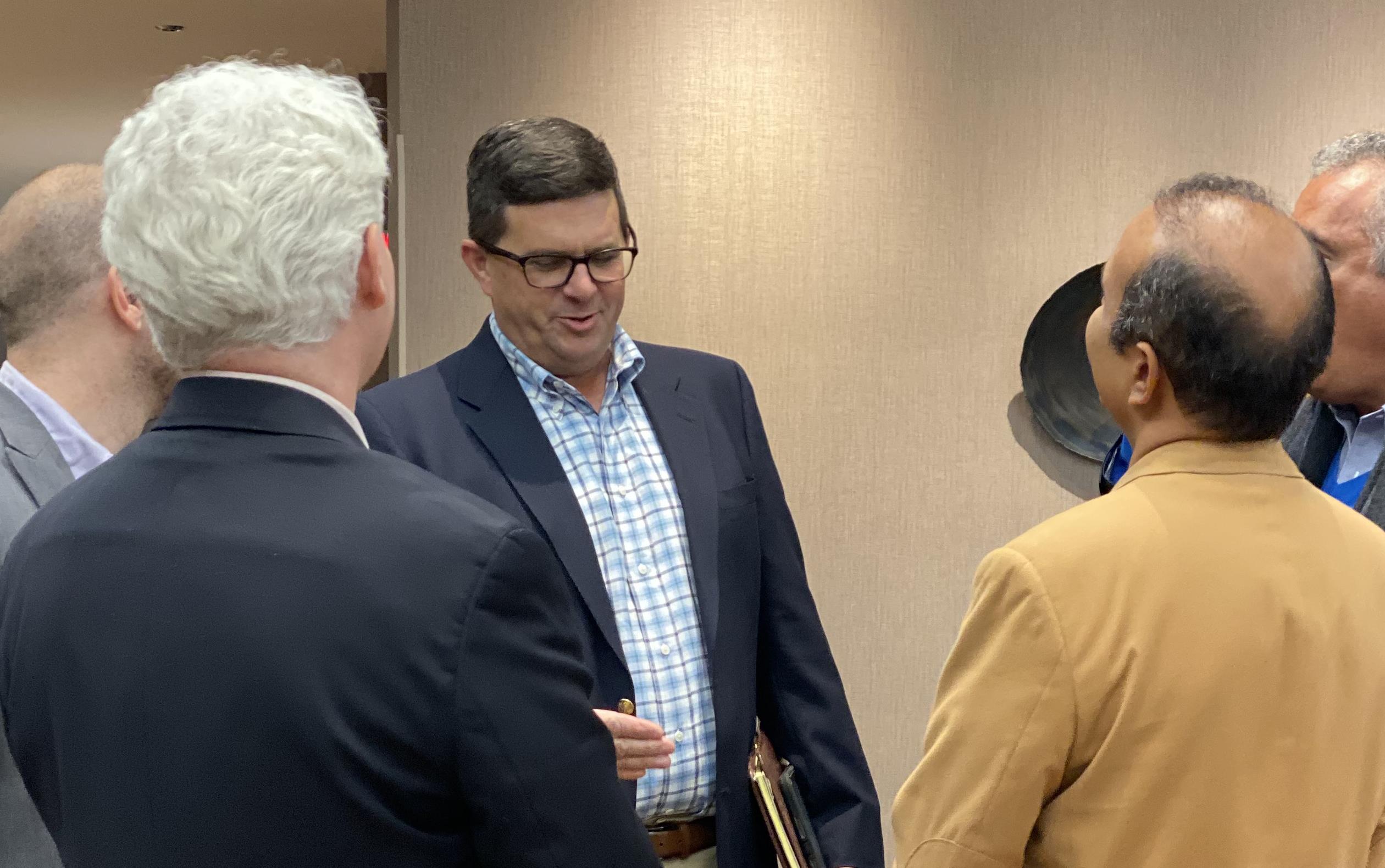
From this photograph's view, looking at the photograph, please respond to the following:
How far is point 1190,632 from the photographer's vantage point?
3.98 ft

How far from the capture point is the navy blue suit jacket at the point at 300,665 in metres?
0.93

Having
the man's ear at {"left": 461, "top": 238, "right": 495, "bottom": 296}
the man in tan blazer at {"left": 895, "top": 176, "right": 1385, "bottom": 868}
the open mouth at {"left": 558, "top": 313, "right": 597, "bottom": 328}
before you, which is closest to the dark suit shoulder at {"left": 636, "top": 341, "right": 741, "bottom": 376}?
the open mouth at {"left": 558, "top": 313, "right": 597, "bottom": 328}

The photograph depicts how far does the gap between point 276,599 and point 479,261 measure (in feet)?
3.96

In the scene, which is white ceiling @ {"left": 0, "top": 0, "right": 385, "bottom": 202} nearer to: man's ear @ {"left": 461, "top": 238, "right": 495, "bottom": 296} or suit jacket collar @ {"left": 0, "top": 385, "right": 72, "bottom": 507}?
man's ear @ {"left": 461, "top": 238, "right": 495, "bottom": 296}

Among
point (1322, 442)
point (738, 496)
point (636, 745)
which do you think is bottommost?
point (636, 745)

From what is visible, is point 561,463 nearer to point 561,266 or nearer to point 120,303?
point 561,266

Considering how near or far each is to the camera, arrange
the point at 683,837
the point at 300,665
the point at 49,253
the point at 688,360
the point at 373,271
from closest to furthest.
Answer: the point at 300,665 < the point at 373,271 < the point at 49,253 < the point at 683,837 < the point at 688,360

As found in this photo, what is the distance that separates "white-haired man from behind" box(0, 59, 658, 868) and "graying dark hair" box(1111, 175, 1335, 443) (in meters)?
0.64

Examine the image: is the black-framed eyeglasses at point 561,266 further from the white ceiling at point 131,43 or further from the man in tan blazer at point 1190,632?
the white ceiling at point 131,43

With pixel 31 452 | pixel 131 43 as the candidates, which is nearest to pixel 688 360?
pixel 31 452

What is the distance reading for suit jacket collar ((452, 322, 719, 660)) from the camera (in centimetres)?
185

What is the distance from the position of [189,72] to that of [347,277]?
24 cm

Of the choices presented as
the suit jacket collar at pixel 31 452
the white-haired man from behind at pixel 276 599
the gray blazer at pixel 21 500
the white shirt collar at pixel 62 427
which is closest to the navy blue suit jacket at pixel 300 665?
the white-haired man from behind at pixel 276 599

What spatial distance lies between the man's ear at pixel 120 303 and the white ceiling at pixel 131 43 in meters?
3.90
